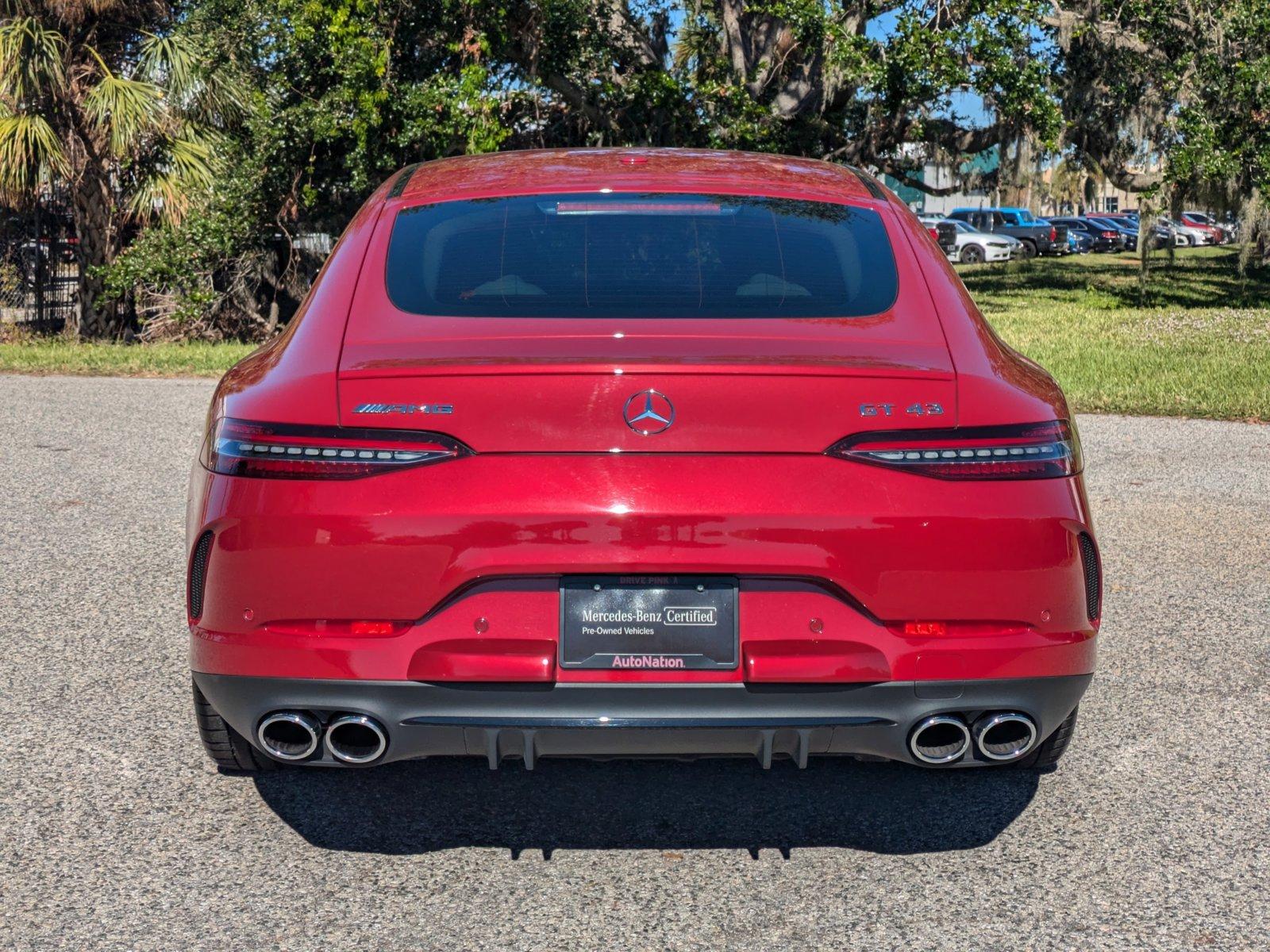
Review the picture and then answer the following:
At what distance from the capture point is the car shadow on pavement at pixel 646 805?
3.48m

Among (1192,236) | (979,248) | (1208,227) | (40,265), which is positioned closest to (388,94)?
(40,265)

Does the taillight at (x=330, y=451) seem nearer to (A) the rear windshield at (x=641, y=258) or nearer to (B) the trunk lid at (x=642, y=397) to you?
(B) the trunk lid at (x=642, y=397)

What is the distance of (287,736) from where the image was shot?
3.09m

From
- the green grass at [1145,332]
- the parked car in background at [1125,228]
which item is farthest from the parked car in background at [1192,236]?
the green grass at [1145,332]

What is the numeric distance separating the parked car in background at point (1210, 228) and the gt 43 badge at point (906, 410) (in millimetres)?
59623

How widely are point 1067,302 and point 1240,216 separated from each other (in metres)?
3.34

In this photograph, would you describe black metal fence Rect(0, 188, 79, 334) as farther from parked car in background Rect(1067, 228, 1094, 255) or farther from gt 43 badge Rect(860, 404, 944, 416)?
parked car in background Rect(1067, 228, 1094, 255)

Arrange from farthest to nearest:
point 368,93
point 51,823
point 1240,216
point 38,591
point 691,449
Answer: point 1240,216, point 368,93, point 38,591, point 51,823, point 691,449

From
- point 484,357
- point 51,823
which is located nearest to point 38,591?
point 51,823

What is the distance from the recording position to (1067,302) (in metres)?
25.8

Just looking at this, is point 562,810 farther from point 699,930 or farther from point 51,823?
point 51,823

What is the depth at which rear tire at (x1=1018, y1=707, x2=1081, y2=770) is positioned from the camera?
365 centimetres

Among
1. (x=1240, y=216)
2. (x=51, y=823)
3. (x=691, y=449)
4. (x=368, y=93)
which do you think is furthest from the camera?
(x=1240, y=216)

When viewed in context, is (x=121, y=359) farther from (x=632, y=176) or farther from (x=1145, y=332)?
(x=1145, y=332)
